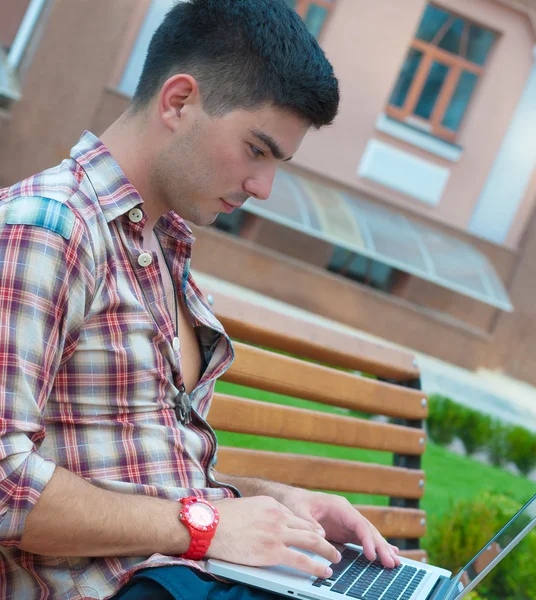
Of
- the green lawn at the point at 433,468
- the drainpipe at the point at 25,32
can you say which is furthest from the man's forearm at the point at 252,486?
the drainpipe at the point at 25,32

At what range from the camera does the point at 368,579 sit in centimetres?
188

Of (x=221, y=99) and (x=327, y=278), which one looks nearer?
(x=221, y=99)

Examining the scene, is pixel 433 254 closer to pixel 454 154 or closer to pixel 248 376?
pixel 454 154

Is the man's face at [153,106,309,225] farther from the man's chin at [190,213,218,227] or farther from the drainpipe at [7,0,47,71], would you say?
the drainpipe at [7,0,47,71]

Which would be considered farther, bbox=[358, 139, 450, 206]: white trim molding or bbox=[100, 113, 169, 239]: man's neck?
bbox=[358, 139, 450, 206]: white trim molding

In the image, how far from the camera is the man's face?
1787 millimetres

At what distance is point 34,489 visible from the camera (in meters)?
1.47

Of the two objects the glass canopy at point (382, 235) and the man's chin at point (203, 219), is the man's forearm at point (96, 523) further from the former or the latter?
the glass canopy at point (382, 235)

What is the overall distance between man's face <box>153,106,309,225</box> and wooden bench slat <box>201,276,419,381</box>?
2.06 ft

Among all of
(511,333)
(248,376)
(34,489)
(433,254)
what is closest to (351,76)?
(433,254)

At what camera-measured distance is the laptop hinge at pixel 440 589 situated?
191cm

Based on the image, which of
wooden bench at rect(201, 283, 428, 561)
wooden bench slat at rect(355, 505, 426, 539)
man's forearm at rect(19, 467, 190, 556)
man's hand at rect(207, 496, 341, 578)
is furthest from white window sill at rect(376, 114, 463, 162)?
man's forearm at rect(19, 467, 190, 556)

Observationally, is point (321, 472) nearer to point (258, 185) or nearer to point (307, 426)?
point (307, 426)

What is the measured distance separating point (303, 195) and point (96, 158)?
13.3m
